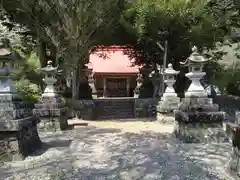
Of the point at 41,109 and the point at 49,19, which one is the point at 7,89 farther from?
the point at 49,19

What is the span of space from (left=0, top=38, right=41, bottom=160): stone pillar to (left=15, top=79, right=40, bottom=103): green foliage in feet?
26.6

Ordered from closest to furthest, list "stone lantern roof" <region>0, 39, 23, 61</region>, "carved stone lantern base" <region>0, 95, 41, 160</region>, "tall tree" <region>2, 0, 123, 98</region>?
1. "carved stone lantern base" <region>0, 95, 41, 160</region>
2. "stone lantern roof" <region>0, 39, 23, 61</region>
3. "tall tree" <region>2, 0, 123, 98</region>

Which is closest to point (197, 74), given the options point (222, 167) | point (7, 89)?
point (222, 167)

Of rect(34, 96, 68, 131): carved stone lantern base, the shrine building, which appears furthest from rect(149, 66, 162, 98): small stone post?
rect(34, 96, 68, 131): carved stone lantern base

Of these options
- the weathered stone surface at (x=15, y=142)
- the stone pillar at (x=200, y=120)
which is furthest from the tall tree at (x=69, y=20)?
the weathered stone surface at (x=15, y=142)

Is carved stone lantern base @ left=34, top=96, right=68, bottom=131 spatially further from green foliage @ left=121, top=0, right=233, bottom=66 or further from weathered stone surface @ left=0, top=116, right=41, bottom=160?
green foliage @ left=121, top=0, right=233, bottom=66

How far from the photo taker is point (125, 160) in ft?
21.2

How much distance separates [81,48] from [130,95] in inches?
481

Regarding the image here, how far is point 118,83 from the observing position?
83.8ft

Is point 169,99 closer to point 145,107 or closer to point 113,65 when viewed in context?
point 145,107

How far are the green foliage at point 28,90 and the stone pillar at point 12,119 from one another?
8.11 meters

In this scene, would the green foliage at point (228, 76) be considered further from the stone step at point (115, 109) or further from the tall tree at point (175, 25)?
the stone step at point (115, 109)

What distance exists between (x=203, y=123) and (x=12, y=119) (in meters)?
5.01

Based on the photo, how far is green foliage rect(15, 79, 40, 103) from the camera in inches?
607
